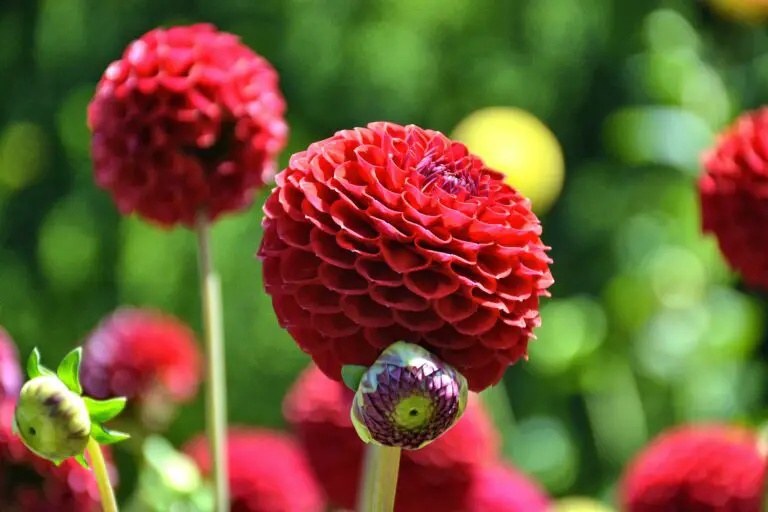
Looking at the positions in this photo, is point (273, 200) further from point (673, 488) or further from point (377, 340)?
point (673, 488)

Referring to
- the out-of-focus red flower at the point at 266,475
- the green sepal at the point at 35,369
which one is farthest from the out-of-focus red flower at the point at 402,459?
the green sepal at the point at 35,369

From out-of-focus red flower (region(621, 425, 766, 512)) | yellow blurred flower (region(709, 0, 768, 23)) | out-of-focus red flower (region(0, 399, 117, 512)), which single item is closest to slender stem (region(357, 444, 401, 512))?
out-of-focus red flower (region(0, 399, 117, 512))

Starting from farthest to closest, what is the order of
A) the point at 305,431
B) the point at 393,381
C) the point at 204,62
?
the point at 305,431, the point at 204,62, the point at 393,381

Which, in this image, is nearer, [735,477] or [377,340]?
[377,340]

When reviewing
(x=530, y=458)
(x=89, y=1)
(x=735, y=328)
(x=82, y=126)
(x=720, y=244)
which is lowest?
(x=530, y=458)

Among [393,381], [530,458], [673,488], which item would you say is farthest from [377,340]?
[530,458]

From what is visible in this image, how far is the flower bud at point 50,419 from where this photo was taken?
0.38 meters

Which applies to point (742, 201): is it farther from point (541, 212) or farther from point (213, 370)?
point (541, 212)

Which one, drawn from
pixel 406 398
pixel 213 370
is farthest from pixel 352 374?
pixel 213 370

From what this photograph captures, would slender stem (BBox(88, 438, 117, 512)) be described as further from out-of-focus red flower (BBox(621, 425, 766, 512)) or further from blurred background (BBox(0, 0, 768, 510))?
blurred background (BBox(0, 0, 768, 510))

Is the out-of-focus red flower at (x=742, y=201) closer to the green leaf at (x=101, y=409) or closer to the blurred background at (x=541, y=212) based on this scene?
the green leaf at (x=101, y=409)

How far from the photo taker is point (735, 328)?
1.41 m

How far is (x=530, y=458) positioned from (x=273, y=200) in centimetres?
101

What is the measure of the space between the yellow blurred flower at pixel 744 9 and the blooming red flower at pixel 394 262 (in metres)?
1.14
